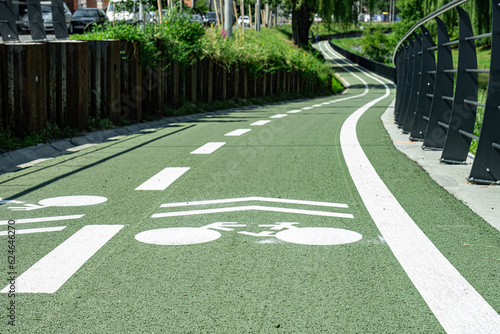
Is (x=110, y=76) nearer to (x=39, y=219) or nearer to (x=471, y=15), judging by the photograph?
(x=39, y=219)

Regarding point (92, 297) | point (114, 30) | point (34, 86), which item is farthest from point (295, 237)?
point (114, 30)

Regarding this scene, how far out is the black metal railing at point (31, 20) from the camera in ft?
36.1

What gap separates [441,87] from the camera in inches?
352

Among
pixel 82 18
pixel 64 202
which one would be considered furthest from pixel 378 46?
pixel 64 202

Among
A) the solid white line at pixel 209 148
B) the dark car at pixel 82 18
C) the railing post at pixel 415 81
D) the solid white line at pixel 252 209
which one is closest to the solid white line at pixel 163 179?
the solid white line at pixel 252 209

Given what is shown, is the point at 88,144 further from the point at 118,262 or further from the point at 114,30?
the point at 118,262

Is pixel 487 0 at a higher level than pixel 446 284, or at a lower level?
higher

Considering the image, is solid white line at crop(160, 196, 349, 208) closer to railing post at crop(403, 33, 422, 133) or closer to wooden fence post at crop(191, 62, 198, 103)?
railing post at crop(403, 33, 422, 133)

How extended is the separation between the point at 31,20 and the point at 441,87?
6799mm

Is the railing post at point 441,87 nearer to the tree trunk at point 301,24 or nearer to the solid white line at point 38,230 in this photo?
the solid white line at point 38,230

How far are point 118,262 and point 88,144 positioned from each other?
22.7 ft

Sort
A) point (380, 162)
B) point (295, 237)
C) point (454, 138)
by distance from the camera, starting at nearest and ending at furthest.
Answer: point (295, 237) < point (454, 138) < point (380, 162)

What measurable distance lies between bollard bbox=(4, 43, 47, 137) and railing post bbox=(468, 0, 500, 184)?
5.93 metres

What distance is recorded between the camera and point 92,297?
11.2 ft
